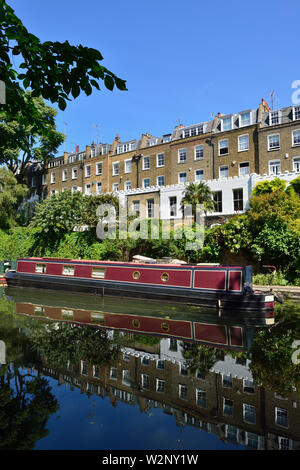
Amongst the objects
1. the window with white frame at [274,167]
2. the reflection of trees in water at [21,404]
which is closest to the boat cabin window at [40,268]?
the reflection of trees in water at [21,404]

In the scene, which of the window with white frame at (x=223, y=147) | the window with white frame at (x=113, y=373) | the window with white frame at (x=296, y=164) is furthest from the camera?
the window with white frame at (x=223, y=147)

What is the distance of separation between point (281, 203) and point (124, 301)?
10.2 metres

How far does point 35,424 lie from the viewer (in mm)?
4020

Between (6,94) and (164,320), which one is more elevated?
(6,94)

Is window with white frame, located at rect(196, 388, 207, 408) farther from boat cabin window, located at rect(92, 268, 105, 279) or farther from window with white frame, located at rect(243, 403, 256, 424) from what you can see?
boat cabin window, located at rect(92, 268, 105, 279)

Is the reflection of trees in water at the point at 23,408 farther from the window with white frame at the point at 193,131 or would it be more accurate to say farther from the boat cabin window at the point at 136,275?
the window with white frame at the point at 193,131

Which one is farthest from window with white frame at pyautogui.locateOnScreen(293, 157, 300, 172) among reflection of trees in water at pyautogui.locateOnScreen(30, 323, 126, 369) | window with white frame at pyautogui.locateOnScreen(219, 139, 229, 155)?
reflection of trees in water at pyautogui.locateOnScreen(30, 323, 126, 369)

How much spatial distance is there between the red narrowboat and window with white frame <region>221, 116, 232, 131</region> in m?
17.9

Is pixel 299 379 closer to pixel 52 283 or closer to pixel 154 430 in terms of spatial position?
pixel 154 430

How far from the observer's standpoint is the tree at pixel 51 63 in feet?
10.3

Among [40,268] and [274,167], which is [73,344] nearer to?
[40,268]

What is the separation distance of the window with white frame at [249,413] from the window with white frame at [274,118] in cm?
2404

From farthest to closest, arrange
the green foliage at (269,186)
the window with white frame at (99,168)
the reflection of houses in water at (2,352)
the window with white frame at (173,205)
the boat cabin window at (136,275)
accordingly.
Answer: the window with white frame at (99,168)
the window with white frame at (173,205)
the green foliage at (269,186)
the boat cabin window at (136,275)
the reflection of houses in water at (2,352)
